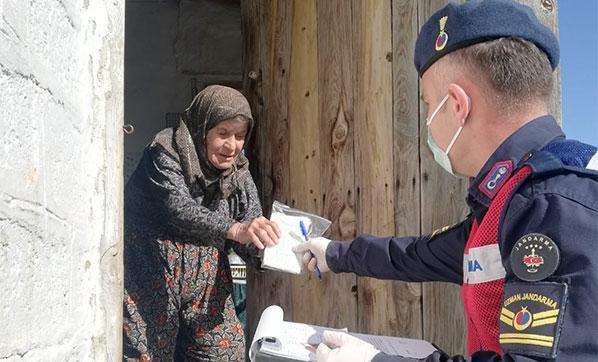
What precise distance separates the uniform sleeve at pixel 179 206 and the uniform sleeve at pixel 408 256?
45 cm

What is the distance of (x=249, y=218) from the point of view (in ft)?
7.41

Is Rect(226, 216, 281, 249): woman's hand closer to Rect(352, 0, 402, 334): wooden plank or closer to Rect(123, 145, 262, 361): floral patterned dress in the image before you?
Rect(123, 145, 262, 361): floral patterned dress

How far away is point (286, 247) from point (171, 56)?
8.45ft

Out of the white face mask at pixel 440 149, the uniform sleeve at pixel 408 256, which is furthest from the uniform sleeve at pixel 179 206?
the white face mask at pixel 440 149

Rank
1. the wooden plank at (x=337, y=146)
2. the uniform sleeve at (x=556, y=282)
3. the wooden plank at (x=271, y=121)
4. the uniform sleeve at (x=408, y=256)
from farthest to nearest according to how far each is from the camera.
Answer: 1. the wooden plank at (x=271, y=121)
2. the wooden plank at (x=337, y=146)
3. the uniform sleeve at (x=408, y=256)
4. the uniform sleeve at (x=556, y=282)

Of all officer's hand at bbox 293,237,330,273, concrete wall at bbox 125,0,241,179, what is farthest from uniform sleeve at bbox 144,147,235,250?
concrete wall at bbox 125,0,241,179

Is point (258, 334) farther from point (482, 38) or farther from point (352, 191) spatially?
point (352, 191)

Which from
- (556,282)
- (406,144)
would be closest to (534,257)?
(556,282)

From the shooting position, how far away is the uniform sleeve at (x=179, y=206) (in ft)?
6.61

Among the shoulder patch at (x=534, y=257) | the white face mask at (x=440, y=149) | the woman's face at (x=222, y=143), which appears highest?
the woman's face at (x=222, y=143)

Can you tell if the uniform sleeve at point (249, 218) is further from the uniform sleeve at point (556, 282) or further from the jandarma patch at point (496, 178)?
the uniform sleeve at point (556, 282)

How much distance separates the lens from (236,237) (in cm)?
200

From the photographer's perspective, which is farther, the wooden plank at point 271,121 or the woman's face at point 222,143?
the wooden plank at point 271,121

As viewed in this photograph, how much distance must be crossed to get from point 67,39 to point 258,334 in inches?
27.2
